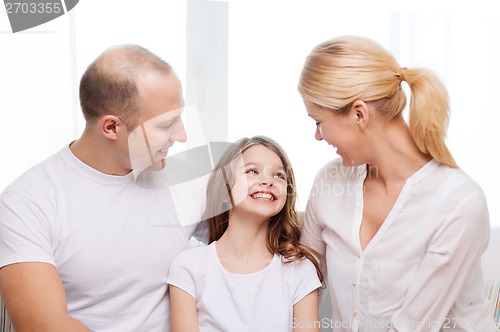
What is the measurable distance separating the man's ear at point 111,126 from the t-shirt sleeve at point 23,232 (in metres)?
0.23

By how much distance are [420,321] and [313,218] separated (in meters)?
0.36

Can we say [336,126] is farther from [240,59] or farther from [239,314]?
[240,59]

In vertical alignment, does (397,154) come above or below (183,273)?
above

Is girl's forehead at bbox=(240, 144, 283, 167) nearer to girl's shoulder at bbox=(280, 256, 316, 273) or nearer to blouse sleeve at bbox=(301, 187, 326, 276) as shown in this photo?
blouse sleeve at bbox=(301, 187, 326, 276)

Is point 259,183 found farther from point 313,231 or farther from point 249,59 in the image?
point 249,59

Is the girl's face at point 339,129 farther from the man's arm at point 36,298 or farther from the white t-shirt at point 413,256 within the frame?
the man's arm at point 36,298

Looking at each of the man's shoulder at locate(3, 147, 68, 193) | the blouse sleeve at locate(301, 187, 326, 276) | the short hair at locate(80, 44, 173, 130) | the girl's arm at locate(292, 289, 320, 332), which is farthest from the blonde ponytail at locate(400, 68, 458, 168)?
the man's shoulder at locate(3, 147, 68, 193)

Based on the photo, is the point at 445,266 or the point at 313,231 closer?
the point at 445,266

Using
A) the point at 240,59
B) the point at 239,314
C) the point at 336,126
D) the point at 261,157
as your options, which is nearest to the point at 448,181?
the point at 336,126

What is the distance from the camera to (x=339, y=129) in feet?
4.77

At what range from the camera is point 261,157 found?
161 cm

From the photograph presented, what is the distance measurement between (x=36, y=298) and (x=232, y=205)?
1.73ft
